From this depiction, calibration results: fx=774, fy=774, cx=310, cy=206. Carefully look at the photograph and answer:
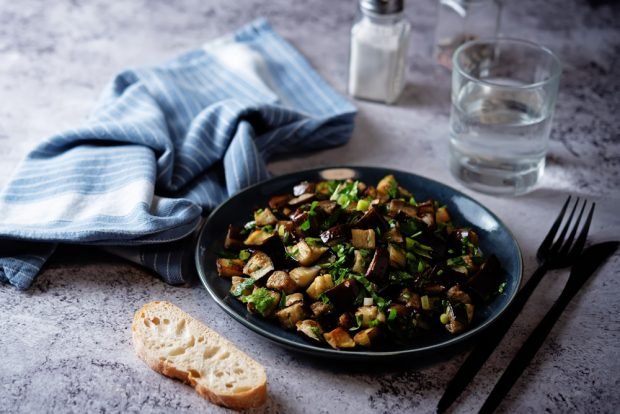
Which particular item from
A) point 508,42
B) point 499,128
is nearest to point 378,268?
point 499,128

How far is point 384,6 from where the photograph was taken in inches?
76.6

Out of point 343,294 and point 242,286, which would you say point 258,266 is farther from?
point 343,294

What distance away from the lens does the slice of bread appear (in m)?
1.25

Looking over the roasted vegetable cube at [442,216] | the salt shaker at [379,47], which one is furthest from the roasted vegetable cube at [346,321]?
the salt shaker at [379,47]

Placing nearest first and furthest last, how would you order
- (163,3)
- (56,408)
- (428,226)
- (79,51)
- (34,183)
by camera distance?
(56,408) → (428,226) → (34,183) → (79,51) → (163,3)

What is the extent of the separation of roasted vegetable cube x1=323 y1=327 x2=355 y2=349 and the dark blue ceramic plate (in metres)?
0.02

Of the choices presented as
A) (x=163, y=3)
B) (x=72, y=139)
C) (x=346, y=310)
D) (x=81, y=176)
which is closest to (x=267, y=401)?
(x=346, y=310)

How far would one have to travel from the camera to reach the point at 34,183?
1692 millimetres

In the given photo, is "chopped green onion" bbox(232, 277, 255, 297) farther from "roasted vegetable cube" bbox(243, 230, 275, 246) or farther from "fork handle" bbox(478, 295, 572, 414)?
"fork handle" bbox(478, 295, 572, 414)

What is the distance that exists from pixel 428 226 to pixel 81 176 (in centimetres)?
76

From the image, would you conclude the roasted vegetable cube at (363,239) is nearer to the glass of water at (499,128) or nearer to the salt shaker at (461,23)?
the glass of water at (499,128)

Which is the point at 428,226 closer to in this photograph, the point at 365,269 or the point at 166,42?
the point at 365,269

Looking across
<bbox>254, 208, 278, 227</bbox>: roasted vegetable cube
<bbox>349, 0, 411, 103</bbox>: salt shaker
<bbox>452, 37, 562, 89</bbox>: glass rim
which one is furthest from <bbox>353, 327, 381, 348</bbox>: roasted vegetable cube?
<bbox>349, 0, 411, 103</bbox>: salt shaker

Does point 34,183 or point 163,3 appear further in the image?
point 163,3
